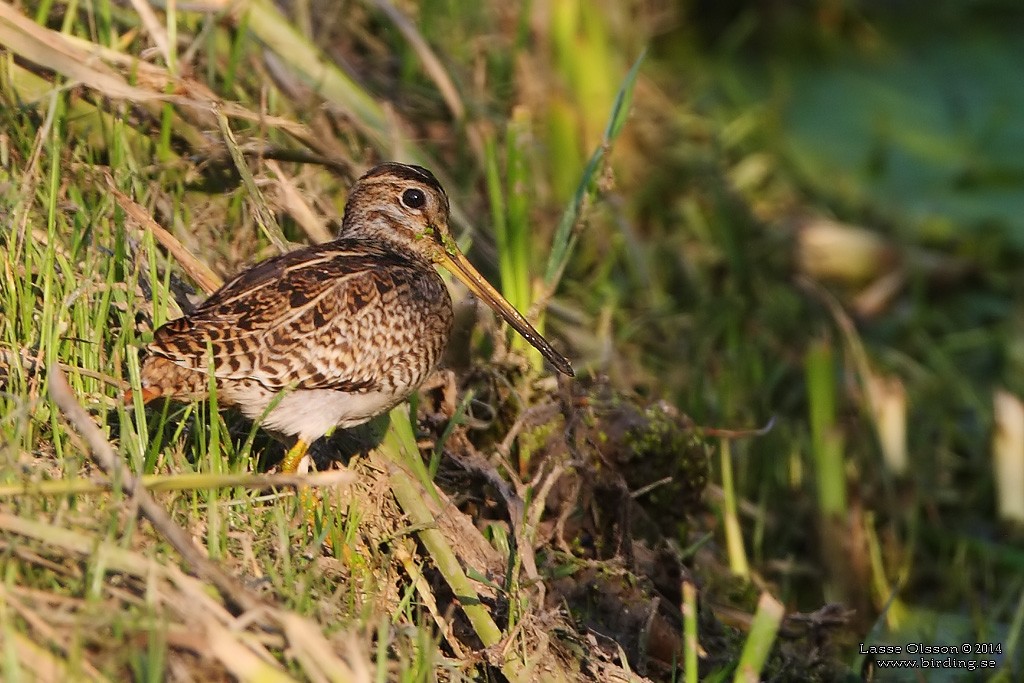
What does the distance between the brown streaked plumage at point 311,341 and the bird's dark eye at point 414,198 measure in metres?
0.23

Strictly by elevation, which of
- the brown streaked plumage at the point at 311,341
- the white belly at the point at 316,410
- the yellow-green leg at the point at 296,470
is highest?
the brown streaked plumage at the point at 311,341

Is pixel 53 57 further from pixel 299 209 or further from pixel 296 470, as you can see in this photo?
pixel 296 470

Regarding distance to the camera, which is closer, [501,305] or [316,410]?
[316,410]

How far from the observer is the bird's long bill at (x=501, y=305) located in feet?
14.6

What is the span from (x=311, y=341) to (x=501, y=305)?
767 mm

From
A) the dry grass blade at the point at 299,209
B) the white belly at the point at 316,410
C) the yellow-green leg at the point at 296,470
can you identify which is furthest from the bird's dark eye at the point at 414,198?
the yellow-green leg at the point at 296,470

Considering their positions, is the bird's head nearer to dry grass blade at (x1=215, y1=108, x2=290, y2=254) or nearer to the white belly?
dry grass blade at (x1=215, y1=108, x2=290, y2=254)

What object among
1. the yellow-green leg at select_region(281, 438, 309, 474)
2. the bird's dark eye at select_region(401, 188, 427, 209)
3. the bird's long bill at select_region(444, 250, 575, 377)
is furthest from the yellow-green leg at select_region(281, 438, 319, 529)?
the bird's dark eye at select_region(401, 188, 427, 209)

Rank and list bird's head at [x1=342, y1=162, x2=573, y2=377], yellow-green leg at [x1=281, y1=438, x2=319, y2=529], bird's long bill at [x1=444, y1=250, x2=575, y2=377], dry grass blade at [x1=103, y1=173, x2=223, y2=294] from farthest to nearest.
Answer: bird's head at [x1=342, y1=162, x2=573, y2=377]
bird's long bill at [x1=444, y1=250, x2=575, y2=377]
dry grass blade at [x1=103, y1=173, x2=223, y2=294]
yellow-green leg at [x1=281, y1=438, x2=319, y2=529]

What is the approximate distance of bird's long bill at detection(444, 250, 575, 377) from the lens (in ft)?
14.6

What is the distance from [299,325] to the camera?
3988 mm

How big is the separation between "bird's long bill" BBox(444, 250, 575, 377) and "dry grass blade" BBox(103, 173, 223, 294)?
0.77 metres

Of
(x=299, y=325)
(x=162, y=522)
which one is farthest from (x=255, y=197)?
(x=162, y=522)

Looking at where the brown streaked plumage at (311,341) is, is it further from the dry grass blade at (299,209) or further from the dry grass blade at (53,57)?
the dry grass blade at (53,57)
